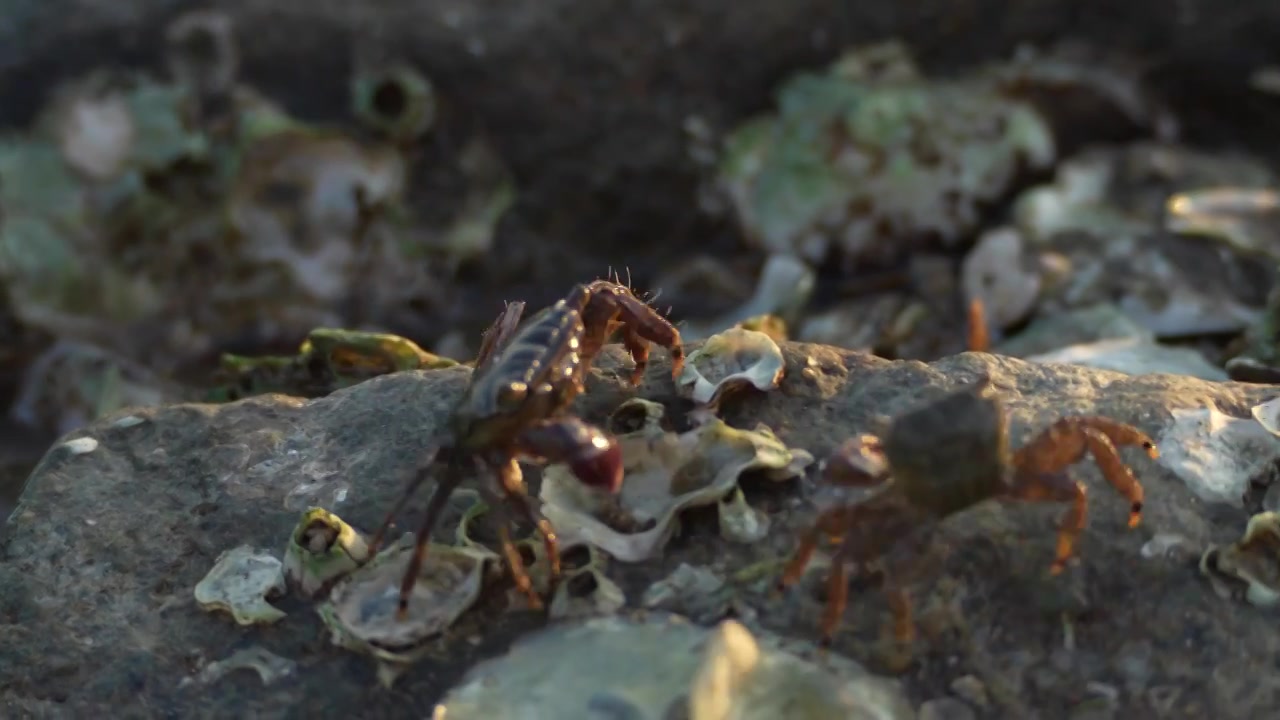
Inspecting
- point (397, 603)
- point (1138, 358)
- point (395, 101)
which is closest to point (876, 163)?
point (1138, 358)

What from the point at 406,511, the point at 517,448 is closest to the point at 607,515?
the point at 517,448

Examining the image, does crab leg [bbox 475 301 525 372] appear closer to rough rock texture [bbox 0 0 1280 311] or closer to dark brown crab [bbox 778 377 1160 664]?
dark brown crab [bbox 778 377 1160 664]

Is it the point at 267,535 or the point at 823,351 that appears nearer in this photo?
the point at 267,535

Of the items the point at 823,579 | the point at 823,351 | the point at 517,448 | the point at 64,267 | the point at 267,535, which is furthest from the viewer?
the point at 64,267

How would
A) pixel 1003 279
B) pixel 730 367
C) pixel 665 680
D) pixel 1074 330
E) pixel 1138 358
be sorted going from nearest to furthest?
pixel 665 680 < pixel 730 367 < pixel 1138 358 < pixel 1074 330 < pixel 1003 279

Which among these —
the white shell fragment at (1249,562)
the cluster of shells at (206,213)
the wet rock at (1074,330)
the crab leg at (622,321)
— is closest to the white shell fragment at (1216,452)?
the white shell fragment at (1249,562)

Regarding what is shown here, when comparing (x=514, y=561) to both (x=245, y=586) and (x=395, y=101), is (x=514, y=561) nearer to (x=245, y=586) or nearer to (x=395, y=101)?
(x=245, y=586)

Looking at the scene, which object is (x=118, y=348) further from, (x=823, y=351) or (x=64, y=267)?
(x=823, y=351)

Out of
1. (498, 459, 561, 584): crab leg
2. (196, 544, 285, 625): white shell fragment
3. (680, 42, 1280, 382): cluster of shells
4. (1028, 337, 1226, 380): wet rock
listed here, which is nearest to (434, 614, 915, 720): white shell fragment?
(498, 459, 561, 584): crab leg

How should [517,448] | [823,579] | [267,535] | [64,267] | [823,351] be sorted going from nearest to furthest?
[823,579], [517,448], [267,535], [823,351], [64,267]
